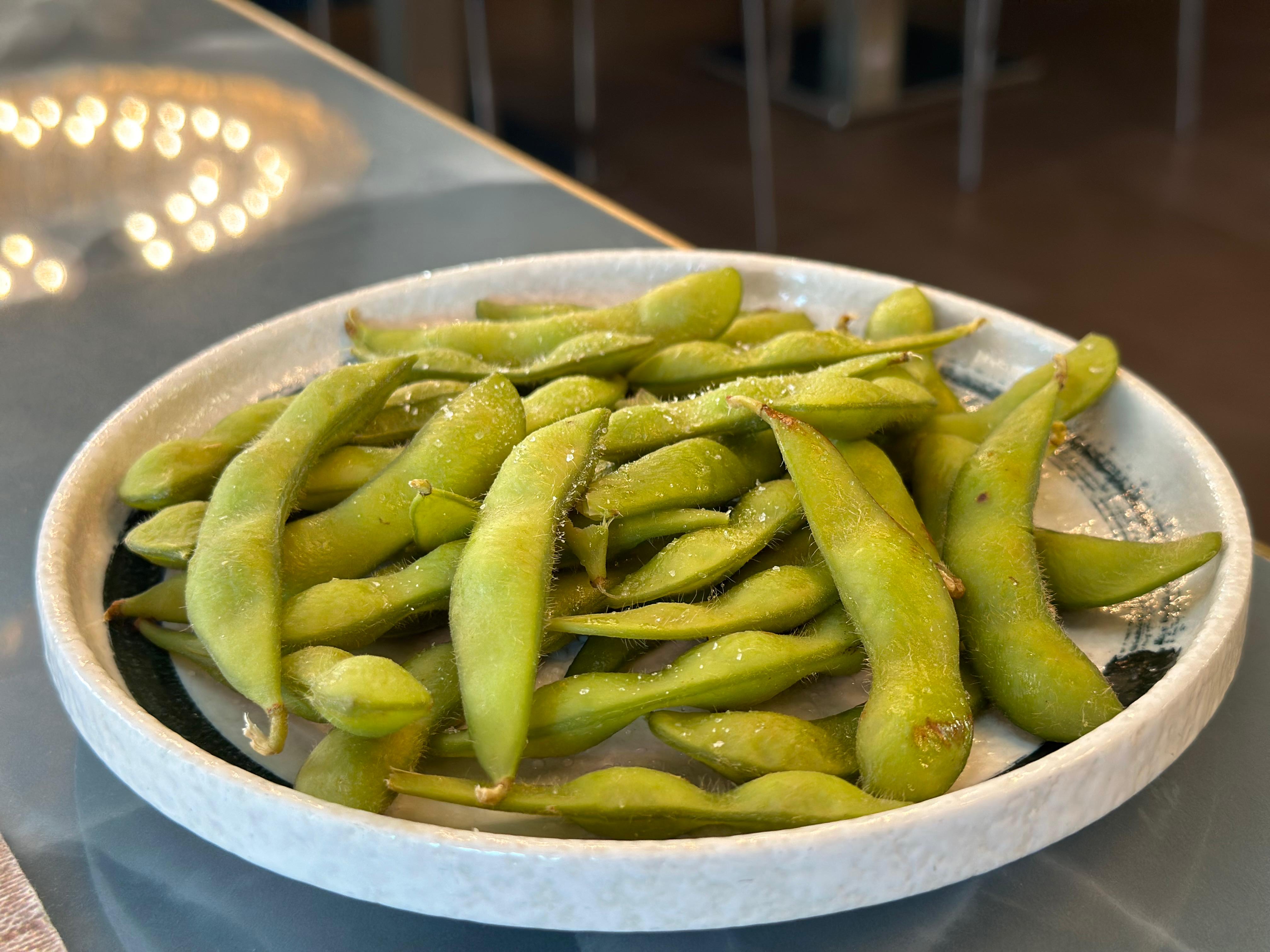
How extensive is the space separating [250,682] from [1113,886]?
1.76 ft

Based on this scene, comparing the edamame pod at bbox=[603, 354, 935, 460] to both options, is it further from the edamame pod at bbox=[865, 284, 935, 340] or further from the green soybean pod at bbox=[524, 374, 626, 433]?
the edamame pod at bbox=[865, 284, 935, 340]

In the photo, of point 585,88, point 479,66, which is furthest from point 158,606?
point 585,88

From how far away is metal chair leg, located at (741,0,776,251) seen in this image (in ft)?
12.8

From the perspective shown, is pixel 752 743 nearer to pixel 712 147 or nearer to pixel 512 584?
pixel 512 584

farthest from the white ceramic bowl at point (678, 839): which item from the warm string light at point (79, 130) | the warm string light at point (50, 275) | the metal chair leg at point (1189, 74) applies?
the metal chair leg at point (1189, 74)

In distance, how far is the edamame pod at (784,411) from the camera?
86cm

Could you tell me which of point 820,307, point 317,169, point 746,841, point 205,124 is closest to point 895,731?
point 746,841

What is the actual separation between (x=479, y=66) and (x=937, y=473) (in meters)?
4.18

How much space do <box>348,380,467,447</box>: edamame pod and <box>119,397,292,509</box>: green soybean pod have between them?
0.29ft

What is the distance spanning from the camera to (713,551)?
31.2 inches

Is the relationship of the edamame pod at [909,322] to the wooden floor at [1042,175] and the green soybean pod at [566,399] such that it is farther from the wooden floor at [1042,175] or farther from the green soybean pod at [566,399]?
the wooden floor at [1042,175]

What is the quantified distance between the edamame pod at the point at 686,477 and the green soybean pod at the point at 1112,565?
0.22 m

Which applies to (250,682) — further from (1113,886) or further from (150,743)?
(1113,886)

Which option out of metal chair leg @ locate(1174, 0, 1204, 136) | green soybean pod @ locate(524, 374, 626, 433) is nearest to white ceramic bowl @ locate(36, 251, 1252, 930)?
green soybean pod @ locate(524, 374, 626, 433)
